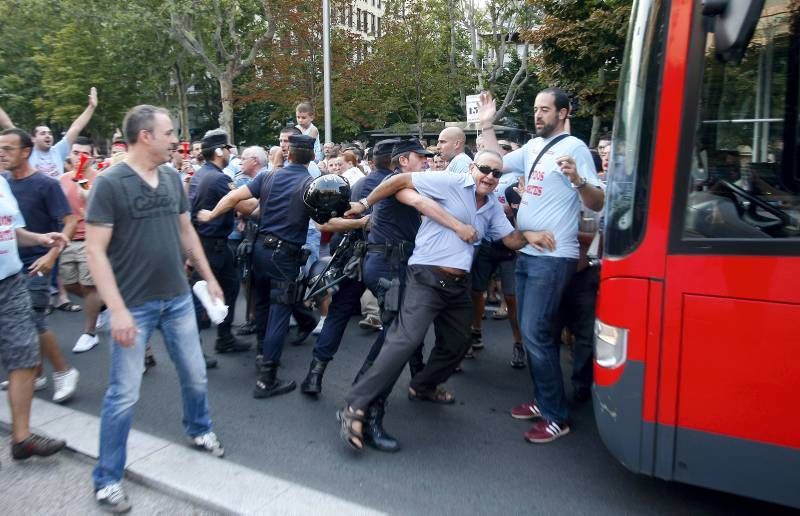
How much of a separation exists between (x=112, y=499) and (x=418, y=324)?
1.86 metres

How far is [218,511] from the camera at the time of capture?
3375 mm

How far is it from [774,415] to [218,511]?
2593mm

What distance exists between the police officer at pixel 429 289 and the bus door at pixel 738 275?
1402mm

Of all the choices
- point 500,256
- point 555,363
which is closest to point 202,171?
point 500,256

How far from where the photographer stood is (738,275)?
283 cm

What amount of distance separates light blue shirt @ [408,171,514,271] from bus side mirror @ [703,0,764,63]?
1635 millimetres

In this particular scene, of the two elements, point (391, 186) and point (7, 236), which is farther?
point (391, 186)

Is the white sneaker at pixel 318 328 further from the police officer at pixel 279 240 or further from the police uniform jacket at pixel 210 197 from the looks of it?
the police officer at pixel 279 240

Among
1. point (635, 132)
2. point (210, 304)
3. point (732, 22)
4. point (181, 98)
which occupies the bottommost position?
point (210, 304)

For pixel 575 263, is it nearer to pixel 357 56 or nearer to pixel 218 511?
pixel 218 511

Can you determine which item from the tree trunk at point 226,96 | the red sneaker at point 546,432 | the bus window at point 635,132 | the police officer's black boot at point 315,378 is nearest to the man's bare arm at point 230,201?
the police officer's black boot at point 315,378

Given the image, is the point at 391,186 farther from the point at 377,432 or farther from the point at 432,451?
the point at 432,451

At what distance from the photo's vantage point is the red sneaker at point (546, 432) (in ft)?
13.8

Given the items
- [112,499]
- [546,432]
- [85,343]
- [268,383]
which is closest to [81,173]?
[85,343]
